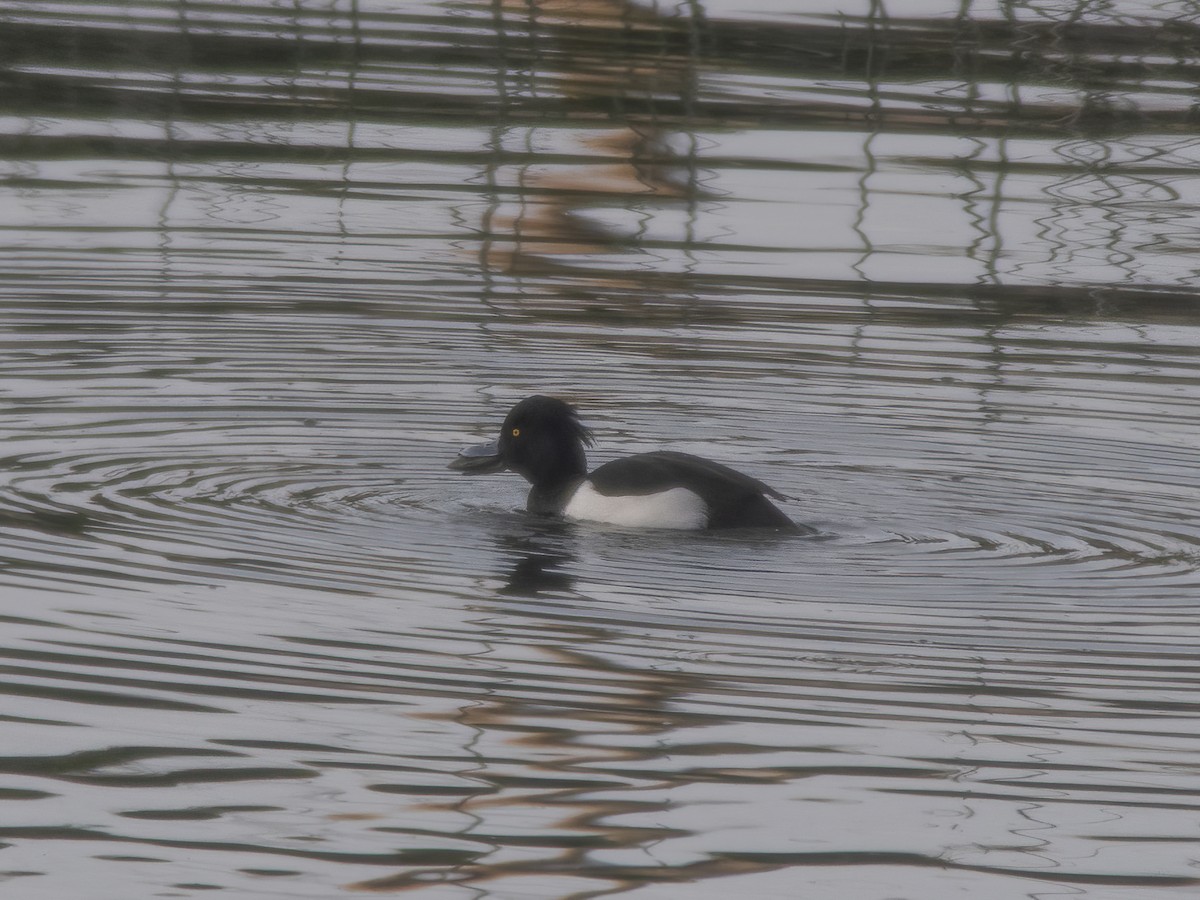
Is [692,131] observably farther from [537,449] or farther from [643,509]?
[643,509]

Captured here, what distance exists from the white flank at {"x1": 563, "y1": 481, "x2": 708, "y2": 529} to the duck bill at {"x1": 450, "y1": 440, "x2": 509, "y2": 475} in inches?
14.9

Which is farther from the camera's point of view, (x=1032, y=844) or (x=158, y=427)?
(x=158, y=427)

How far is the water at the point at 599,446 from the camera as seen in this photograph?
5.72 meters

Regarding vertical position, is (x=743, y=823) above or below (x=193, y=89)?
below

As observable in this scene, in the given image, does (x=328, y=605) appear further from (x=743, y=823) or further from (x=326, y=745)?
(x=743, y=823)

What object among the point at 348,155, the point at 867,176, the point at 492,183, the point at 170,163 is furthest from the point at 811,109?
the point at 170,163

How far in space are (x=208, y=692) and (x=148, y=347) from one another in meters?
→ 5.47

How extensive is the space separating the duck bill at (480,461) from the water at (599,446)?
0.16m

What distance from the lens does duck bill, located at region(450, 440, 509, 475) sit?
9516mm

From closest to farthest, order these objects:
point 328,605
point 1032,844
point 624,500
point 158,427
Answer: point 1032,844
point 328,605
point 624,500
point 158,427

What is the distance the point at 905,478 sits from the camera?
960cm

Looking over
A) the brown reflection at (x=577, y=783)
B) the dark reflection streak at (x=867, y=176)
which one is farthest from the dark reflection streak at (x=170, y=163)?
the brown reflection at (x=577, y=783)

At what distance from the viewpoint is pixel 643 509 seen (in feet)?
29.5

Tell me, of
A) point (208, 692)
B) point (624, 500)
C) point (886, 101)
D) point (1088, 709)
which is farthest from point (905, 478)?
point (886, 101)
